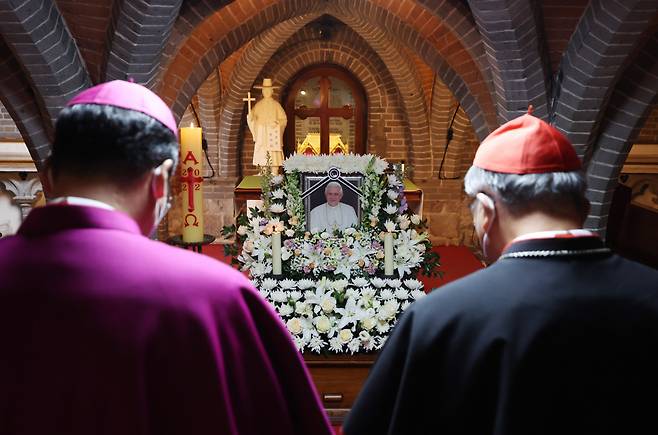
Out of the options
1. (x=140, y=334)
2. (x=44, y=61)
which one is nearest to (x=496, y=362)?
(x=140, y=334)

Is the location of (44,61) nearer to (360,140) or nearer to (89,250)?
(89,250)

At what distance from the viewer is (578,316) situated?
1.50m

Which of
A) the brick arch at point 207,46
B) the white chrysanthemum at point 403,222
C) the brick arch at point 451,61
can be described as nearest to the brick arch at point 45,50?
the brick arch at point 207,46

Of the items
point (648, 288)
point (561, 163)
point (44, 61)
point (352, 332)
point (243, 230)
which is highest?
point (44, 61)

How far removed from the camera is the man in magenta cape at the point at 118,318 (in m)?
1.31

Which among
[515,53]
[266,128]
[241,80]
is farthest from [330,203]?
[241,80]

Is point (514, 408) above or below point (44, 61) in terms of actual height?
below

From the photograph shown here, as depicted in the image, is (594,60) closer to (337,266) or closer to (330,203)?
(330,203)

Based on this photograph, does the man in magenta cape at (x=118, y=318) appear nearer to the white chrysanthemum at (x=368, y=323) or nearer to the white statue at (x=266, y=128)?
the white chrysanthemum at (x=368, y=323)

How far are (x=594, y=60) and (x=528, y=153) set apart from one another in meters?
3.49

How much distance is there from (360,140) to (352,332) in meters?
7.50

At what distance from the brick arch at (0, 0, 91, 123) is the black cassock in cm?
410

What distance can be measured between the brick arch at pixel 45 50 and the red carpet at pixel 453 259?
387cm

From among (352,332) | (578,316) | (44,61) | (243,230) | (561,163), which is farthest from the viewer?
(243,230)
